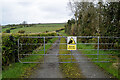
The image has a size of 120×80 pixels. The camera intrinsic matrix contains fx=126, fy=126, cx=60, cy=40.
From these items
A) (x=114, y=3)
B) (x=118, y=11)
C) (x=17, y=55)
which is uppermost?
(x=114, y=3)

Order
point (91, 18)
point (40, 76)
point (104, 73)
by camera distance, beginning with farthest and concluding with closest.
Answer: point (91, 18) < point (104, 73) < point (40, 76)

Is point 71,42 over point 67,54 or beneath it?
over

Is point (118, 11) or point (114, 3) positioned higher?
point (114, 3)

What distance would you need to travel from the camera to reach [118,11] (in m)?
7.81

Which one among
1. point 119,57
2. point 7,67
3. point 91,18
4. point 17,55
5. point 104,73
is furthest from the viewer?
point 91,18

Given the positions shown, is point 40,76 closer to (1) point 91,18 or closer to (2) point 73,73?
(2) point 73,73

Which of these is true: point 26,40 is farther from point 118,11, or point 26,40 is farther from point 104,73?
point 118,11

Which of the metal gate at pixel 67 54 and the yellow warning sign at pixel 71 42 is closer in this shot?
the yellow warning sign at pixel 71 42

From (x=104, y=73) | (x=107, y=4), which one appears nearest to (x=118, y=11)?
(x=107, y=4)

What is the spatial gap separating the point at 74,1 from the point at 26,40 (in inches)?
867

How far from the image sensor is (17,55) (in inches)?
297

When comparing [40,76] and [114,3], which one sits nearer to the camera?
[40,76]

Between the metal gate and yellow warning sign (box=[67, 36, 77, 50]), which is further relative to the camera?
Answer: the metal gate

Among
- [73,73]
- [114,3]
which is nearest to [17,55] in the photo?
[73,73]
